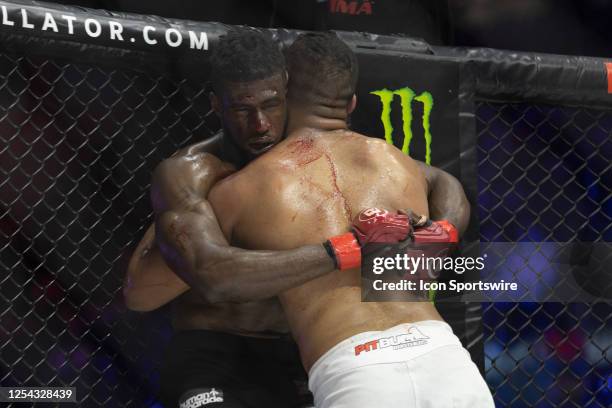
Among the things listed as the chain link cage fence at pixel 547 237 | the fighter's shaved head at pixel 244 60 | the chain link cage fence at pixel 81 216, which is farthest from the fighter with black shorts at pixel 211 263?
the chain link cage fence at pixel 547 237

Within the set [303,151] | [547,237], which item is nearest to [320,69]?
[303,151]

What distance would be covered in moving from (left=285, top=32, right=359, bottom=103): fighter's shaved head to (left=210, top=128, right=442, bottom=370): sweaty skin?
0.42ft

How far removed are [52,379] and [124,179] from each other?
660 mm

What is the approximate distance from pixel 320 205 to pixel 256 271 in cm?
22

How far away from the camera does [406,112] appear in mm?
2605

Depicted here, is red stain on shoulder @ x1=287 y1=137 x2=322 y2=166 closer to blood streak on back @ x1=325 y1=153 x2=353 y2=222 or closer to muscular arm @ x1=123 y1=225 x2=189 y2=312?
blood streak on back @ x1=325 y1=153 x2=353 y2=222

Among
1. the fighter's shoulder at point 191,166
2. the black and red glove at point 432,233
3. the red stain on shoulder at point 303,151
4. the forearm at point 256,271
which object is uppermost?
the red stain on shoulder at point 303,151

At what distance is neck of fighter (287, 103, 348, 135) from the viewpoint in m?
2.31

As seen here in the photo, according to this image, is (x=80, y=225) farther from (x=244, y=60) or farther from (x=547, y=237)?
(x=547, y=237)

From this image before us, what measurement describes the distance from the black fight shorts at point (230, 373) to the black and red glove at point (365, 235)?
47 cm

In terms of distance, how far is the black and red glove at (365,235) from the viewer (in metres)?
2.01

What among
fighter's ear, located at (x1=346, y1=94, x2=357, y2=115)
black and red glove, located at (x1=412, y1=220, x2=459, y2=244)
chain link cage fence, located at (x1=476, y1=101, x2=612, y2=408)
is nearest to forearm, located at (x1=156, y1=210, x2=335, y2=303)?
black and red glove, located at (x1=412, y1=220, x2=459, y2=244)

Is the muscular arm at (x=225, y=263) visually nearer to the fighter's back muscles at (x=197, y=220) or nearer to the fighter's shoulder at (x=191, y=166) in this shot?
the fighter's back muscles at (x=197, y=220)

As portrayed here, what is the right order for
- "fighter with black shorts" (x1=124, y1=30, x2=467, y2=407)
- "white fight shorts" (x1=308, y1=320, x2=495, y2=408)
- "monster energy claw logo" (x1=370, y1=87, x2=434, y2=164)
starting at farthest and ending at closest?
"monster energy claw logo" (x1=370, y1=87, x2=434, y2=164)
"fighter with black shorts" (x1=124, y1=30, x2=467, y2=407)
"white fight shorts" (x1=308, y1=320, x2=495, y2=408)
